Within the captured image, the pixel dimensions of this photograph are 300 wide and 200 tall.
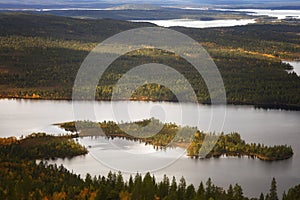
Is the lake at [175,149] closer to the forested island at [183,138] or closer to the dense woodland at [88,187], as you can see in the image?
the forested island at [183,138]

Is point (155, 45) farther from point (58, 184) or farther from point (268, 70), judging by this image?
point (58, 184)

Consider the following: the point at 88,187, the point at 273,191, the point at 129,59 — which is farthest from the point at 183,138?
the point at 129,59

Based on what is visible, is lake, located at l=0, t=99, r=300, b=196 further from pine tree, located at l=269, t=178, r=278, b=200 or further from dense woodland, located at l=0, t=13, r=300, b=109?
dense woodland, located at l=0, t=13, r=300, b=109

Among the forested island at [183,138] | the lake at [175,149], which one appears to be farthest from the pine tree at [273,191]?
the forested island at [183,138]

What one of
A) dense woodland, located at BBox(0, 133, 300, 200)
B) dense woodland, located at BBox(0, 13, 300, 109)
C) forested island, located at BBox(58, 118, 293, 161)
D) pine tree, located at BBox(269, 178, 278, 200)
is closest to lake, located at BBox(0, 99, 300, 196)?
forested island, located at BBox(58, 118, 293, 161)

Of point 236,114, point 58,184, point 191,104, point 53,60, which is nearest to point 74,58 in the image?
point 53,60

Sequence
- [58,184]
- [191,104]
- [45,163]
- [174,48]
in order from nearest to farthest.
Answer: [58,184] → [45,163] → [191,104] → [174,48]

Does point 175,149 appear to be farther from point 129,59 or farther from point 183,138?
point 129,59

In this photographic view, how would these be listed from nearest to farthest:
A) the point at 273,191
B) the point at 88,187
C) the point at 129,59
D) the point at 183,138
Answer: the point at 88,187
the point at 273,191
the point at 183,138
the point at 129,59
